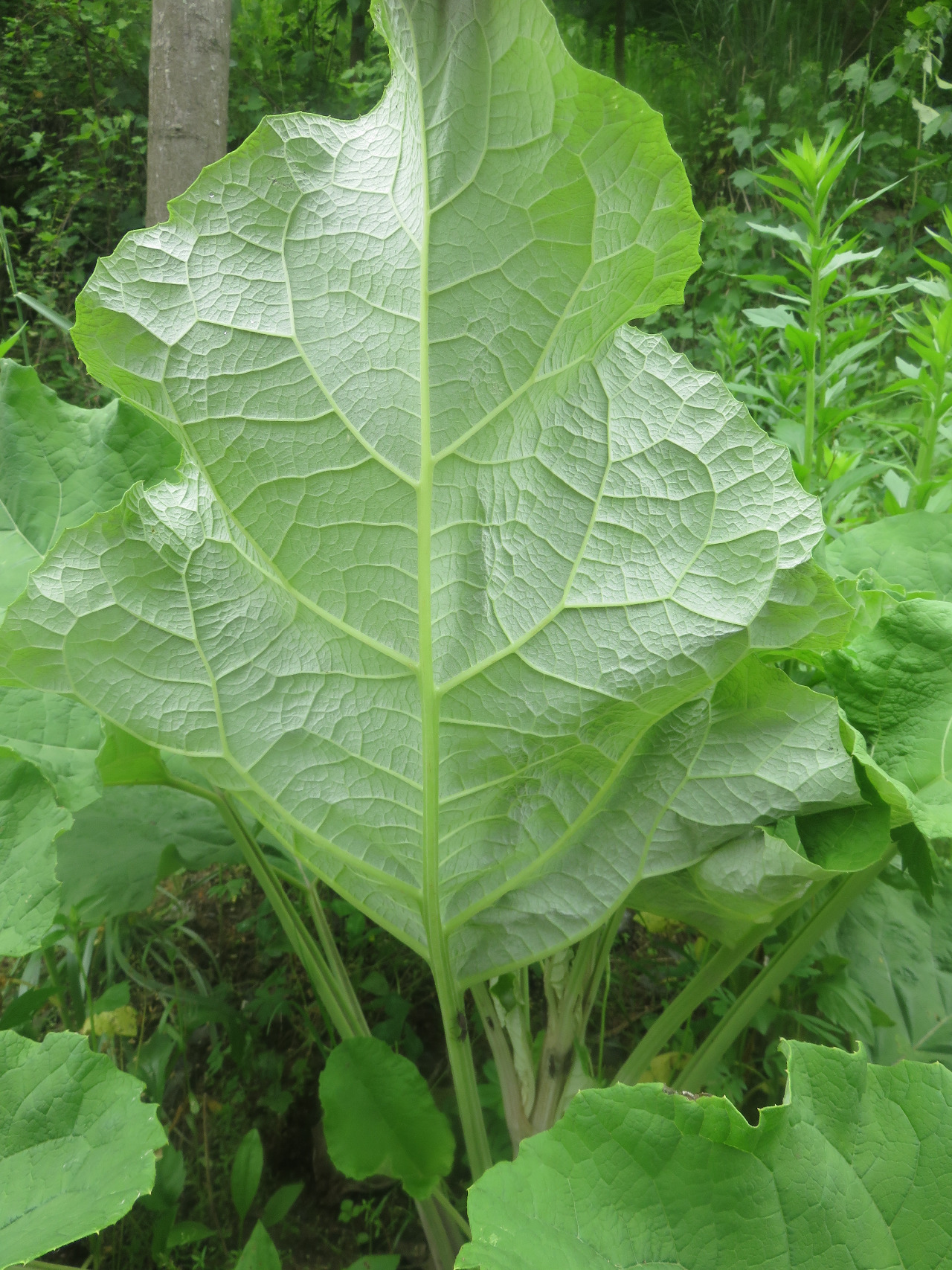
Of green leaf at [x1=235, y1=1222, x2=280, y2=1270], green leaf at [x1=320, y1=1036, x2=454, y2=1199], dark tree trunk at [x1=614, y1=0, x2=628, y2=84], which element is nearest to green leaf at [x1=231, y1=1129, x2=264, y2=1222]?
green leaf at [x1=235, y1=1222, x2=280, y2=1270]

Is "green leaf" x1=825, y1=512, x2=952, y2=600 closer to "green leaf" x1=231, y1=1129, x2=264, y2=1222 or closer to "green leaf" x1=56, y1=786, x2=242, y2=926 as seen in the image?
"green leaf" x1=56, y1=786, x2=242, y2=926

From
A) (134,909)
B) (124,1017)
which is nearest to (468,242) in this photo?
(134,909)

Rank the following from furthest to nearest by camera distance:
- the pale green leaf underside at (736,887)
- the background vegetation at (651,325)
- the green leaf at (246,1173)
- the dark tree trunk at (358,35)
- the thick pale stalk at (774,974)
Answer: the dark tree trunk at (358,35) < the background vegetation at (651,325) < the green leaf at (246,1173) < the thick pale stalk at (774,974) < the pale green leaf underside at (736,887)

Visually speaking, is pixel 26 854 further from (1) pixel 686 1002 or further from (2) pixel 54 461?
(1) pixel 686 1002

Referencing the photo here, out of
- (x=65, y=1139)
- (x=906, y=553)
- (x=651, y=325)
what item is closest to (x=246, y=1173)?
(x=65, y=1139)

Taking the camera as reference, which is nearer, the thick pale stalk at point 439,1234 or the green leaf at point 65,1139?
the green leaf at point 65,1139

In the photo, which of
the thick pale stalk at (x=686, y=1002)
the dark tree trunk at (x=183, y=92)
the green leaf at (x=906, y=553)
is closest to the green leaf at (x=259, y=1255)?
the thick pale stalk at (x=686, y=1002)

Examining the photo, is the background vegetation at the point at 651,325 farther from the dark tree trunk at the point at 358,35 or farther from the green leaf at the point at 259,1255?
the green leaf at the point at 259,1255
